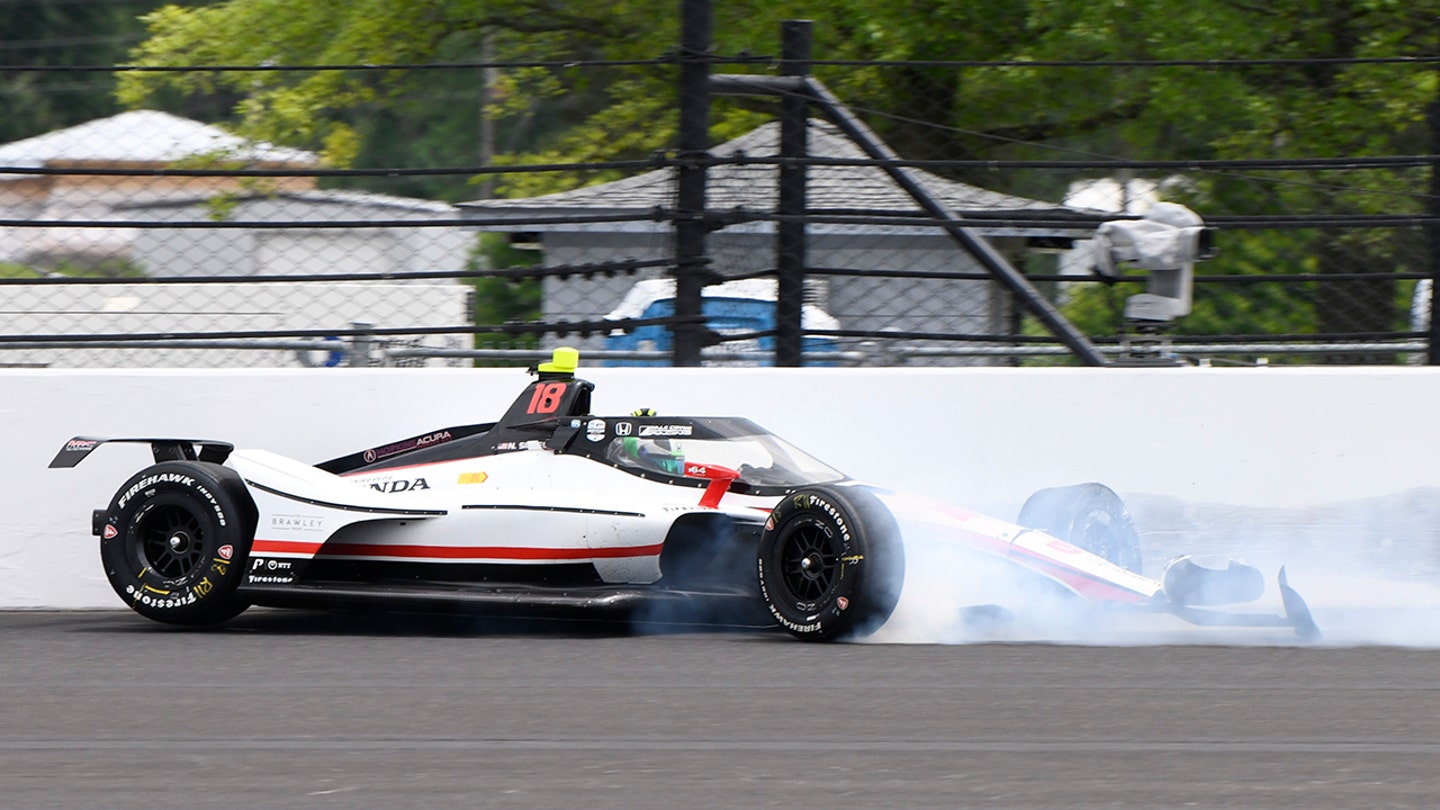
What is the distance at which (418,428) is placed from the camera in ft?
23.9

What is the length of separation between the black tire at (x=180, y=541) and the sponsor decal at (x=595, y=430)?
4.00 feet

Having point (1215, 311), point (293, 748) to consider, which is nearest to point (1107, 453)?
point (1215, 311)

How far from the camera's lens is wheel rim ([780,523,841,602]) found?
6016 millimetres

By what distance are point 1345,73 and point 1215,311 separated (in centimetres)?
608

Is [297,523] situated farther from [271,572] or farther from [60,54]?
[60,54]

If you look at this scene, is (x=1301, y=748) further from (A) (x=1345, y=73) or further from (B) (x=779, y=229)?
(A) (x=1345, y=73)

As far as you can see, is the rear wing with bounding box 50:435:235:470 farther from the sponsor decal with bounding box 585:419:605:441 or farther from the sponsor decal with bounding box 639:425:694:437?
the sponsor decal with bounding box 639:425:694:437

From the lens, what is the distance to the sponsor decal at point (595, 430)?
6.64m

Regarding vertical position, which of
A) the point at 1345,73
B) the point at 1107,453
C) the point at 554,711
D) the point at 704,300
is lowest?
the point at 554,711

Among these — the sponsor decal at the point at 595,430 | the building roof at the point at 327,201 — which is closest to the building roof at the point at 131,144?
the building roof at the point at 327,201

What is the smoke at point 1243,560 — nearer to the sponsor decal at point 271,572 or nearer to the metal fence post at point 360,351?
the sponsor decal at point 271,572

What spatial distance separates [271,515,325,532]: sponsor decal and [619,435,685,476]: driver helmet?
1094 mm

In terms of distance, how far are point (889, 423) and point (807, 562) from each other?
1.27 metres

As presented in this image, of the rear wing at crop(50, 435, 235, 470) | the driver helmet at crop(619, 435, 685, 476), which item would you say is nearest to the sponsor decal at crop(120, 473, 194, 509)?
the rear wing at crop(50, 435, 235, 470)
